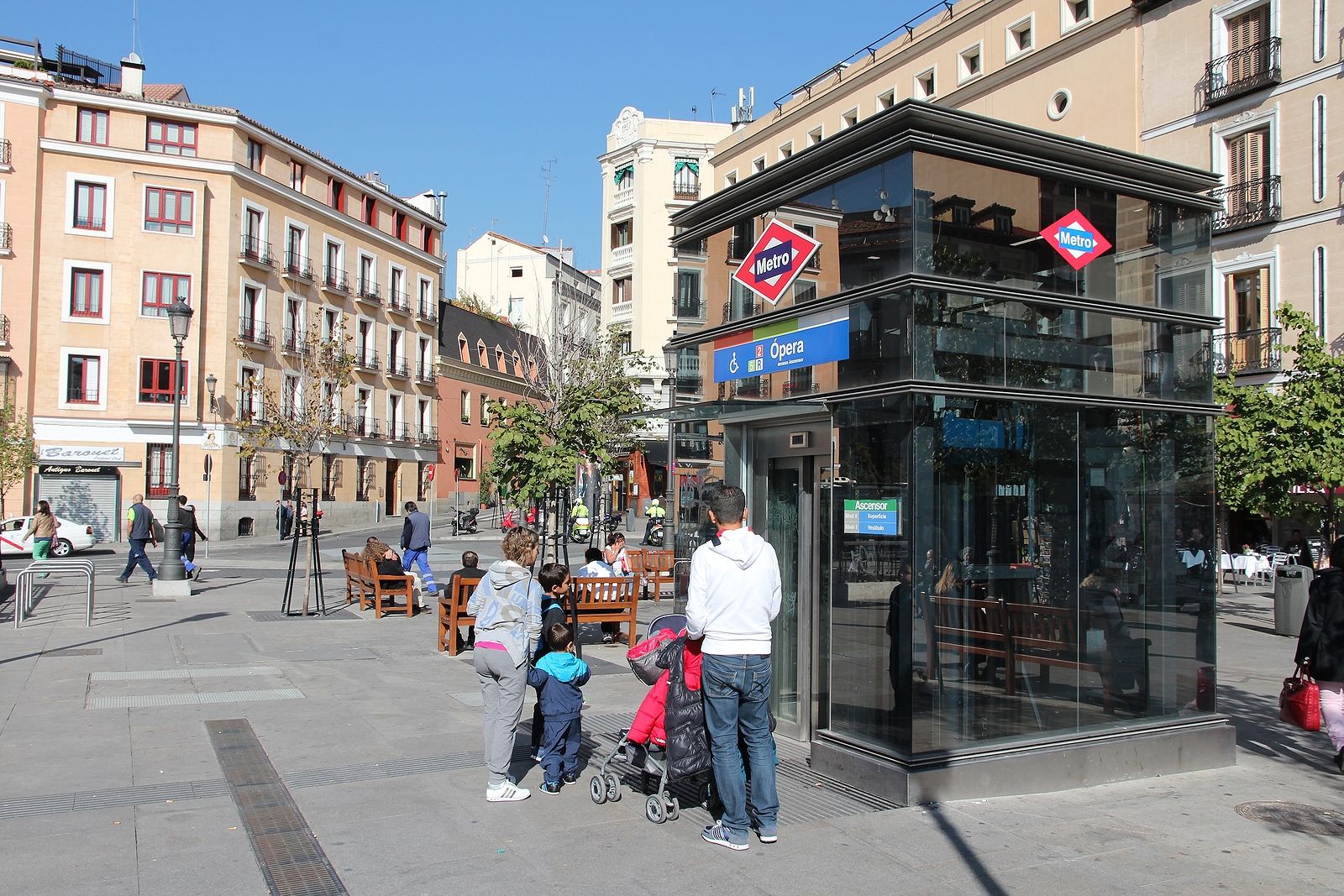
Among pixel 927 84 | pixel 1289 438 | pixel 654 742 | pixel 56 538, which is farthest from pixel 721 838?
pixel 927 84

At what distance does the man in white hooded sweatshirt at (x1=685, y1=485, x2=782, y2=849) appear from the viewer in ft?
17.9

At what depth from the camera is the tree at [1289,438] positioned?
58.2 feet

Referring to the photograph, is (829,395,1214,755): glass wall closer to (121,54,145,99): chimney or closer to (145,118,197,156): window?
(145,118,197,156): window

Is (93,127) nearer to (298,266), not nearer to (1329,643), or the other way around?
(298,266)

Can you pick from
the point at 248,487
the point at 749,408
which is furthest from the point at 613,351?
the point at 749,408

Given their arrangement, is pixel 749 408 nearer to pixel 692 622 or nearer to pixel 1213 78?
pixel 692 622

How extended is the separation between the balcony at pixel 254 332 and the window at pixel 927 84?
2721cm

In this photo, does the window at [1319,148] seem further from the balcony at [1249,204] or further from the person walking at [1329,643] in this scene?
the person walking at [1329,643]

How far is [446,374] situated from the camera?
60.4 meters

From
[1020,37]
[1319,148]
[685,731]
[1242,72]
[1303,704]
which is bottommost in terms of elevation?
[1303,704]

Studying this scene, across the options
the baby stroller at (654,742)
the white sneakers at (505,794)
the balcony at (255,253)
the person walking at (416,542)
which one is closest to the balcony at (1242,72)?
the person walking at (416,542)

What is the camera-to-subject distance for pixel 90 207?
39.9m

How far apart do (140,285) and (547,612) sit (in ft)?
128

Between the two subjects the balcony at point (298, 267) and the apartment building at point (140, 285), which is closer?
the apartment building at point (140, 285)
